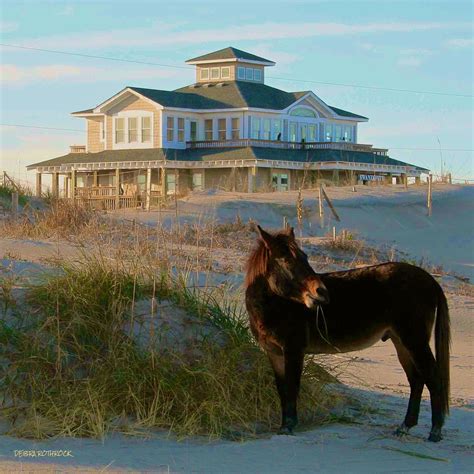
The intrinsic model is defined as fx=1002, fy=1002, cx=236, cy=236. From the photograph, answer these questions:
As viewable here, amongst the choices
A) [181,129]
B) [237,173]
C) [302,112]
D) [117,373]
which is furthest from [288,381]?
[302,112]

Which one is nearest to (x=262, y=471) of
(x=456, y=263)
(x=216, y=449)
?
(x=216, y=449)

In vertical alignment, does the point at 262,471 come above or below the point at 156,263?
below

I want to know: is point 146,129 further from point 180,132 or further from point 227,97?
point 227,97

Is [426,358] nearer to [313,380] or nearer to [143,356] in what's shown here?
[313,380]

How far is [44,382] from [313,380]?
8.45 ft

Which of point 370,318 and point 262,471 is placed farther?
point 370,318

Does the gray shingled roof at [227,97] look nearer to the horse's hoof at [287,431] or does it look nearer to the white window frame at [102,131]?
the white window frame at [102,131]

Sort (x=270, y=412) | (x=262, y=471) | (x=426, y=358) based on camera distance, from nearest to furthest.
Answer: (x=262, y=471) → (x=426, y=358) → (x=270, y=412)

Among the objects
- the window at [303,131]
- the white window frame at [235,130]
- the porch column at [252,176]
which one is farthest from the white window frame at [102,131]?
the window at [303,131]

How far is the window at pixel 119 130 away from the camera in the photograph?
60.7m

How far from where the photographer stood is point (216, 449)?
800cm

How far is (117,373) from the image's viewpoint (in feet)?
29.5

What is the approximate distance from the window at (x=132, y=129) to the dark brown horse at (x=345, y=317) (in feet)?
170

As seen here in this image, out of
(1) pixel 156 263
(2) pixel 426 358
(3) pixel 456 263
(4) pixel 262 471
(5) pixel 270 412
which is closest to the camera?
(4) pixel 262 471
